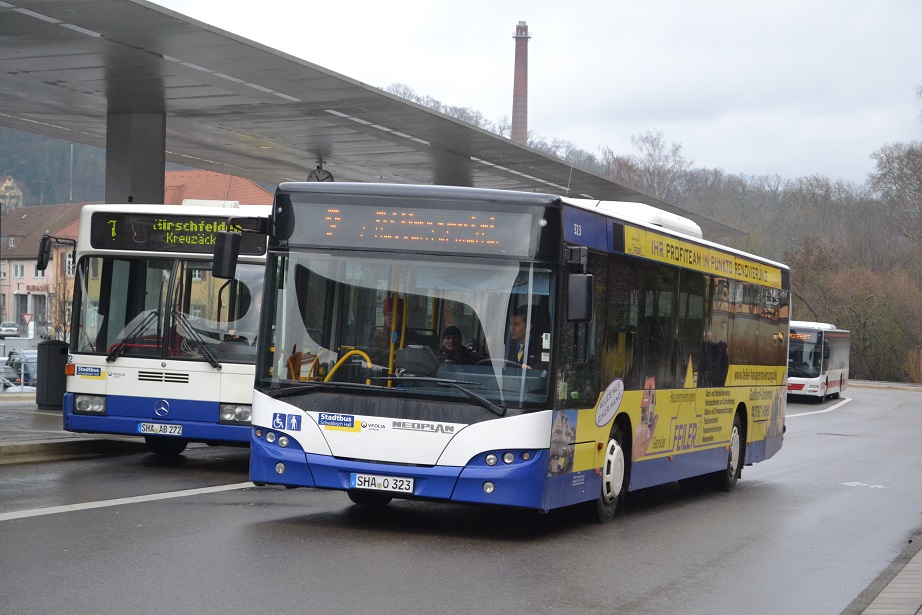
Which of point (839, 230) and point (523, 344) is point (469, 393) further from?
point (839, 230)

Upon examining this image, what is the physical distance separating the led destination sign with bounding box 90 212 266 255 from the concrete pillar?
597cm

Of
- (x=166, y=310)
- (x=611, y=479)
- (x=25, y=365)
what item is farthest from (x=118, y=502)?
(x=25, y=365)

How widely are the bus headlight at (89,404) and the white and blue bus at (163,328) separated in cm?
2

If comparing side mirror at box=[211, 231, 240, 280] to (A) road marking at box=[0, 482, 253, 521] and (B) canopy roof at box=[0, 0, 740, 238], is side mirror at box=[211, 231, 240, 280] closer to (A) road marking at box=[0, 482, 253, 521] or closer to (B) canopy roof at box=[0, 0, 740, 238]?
(A) road marking at box=[0, 482, 253, 521]

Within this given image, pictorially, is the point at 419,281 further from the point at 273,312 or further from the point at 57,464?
the point at 57,464

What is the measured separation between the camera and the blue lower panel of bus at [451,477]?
32.5ft

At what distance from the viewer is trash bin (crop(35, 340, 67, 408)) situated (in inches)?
784

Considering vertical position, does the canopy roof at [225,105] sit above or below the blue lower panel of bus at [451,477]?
above

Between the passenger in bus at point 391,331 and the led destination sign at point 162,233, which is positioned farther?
the led destination sign at point 162,233

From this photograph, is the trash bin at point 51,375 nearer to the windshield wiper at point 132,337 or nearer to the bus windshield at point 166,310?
the bus windshield at point 166,310

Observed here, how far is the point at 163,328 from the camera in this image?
14.7 metres

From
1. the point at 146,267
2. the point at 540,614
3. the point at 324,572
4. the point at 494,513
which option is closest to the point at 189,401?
the point at 146,267

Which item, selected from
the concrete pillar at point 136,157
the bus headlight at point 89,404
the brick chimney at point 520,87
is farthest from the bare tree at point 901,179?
the bus headlight at point 89,404

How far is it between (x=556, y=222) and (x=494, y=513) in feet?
11.1
